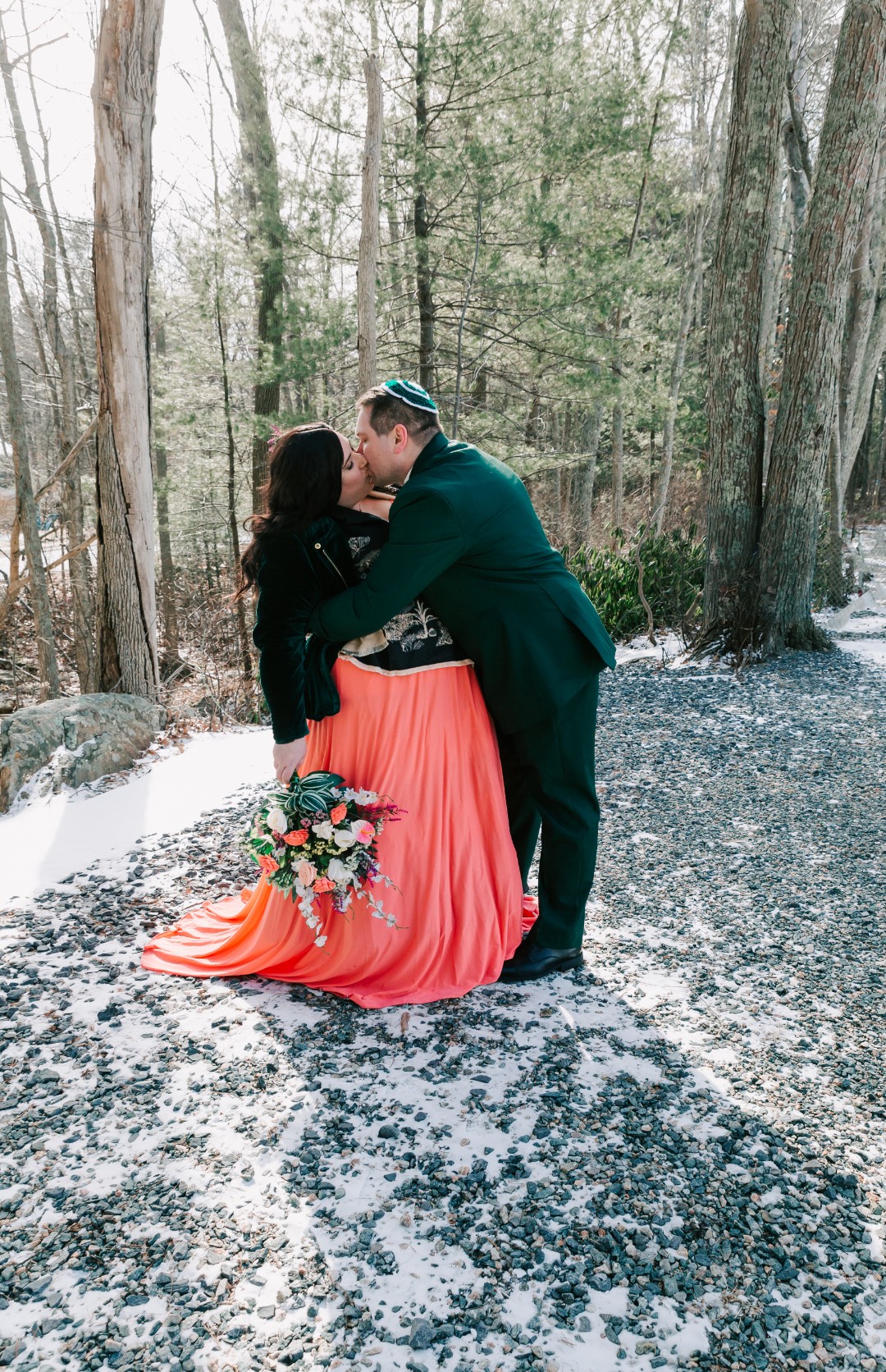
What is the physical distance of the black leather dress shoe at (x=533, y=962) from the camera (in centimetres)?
280

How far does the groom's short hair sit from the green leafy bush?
577cm

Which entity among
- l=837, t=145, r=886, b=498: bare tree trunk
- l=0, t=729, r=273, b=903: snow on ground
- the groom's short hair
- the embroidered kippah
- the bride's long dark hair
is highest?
l=837, t=145, r=886, b=498: bare tree trunk

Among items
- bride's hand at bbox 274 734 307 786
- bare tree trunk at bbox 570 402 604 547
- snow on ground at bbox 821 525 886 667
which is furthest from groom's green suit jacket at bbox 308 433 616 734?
bare tree trunk at bbox 570 402 604 547

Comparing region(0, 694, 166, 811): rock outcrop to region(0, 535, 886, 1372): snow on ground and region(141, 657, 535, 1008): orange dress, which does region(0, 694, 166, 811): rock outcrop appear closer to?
region(0, 535, 886, 1372): snow on ground

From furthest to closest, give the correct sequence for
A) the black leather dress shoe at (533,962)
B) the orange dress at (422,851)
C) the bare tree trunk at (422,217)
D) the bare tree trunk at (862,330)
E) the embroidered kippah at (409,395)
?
1. the bare tree trunk at (862,330)
2. the bare tree trunk at (422,217)
3. the black leather dress shoe at (533,962)
4. the orange dress at (422,851)
5. the embroidered kippah at (409,395)

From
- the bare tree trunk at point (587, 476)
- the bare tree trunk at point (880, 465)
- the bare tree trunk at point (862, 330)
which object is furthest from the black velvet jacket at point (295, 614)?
the bare tree trunk at point (880, 465)

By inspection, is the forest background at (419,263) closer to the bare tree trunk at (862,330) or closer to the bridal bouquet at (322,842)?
the bare tree trunk at (862,330)

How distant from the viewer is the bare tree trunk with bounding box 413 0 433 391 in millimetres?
8531

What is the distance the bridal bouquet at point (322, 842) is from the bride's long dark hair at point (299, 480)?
2.18ft

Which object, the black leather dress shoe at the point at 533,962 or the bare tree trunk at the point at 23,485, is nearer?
the black leather dress shoe at the point at 533,962

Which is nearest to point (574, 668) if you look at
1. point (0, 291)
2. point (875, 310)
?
point (0, 291)

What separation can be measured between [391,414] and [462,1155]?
1964mm

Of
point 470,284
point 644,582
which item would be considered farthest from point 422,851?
point 470,284

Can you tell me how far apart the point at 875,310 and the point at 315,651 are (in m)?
13.0
